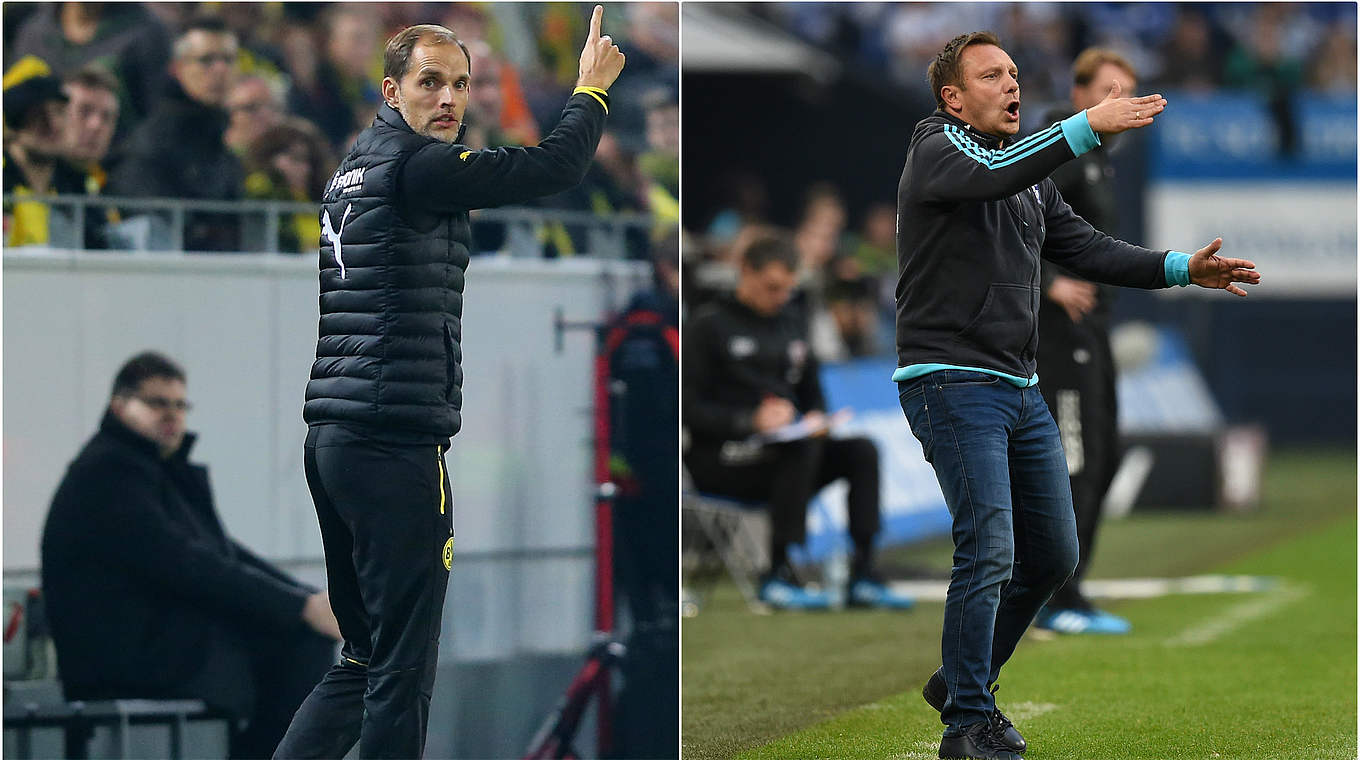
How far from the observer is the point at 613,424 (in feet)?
19.0

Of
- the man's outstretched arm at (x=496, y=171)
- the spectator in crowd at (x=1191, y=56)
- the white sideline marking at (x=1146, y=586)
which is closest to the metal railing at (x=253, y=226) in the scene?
the man's outstretched arm at (x=496, y=171)

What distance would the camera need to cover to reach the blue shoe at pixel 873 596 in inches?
315

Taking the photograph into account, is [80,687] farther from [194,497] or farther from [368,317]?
[368,317]

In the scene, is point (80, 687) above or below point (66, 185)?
below

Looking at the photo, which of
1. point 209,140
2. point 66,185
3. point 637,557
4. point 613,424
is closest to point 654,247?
point 613,424

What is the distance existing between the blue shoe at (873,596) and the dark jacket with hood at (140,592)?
328cm

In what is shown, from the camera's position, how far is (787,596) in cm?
800

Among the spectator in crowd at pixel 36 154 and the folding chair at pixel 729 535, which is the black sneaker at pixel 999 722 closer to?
the spectator in crowd at pixel 36 154

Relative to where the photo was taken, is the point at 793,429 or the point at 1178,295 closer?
the point at 793,429

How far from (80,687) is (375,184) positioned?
2.16m

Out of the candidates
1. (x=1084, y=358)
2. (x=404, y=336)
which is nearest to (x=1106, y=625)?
(x=1084, y=358)

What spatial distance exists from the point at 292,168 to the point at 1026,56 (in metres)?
12.8

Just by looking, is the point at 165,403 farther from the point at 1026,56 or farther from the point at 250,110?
the point at 1026,56

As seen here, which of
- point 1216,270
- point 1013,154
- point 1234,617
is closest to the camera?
point 1013,154
